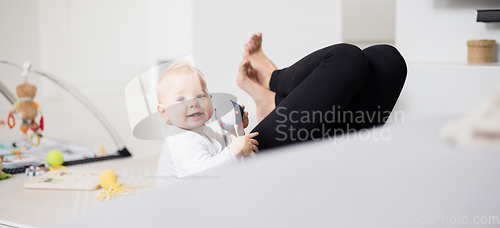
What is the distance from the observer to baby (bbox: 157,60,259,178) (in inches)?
33.3

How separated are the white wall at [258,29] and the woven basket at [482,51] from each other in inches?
37.9

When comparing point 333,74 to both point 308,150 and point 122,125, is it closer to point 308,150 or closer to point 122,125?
point 308,150

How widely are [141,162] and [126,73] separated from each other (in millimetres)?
3128

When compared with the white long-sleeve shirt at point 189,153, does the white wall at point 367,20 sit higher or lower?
higher

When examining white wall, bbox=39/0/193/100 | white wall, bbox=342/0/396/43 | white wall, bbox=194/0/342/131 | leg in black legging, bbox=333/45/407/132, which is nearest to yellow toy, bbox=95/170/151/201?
leg in black legging, bbox=333/45/407/132

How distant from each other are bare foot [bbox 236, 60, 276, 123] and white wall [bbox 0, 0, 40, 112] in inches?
101

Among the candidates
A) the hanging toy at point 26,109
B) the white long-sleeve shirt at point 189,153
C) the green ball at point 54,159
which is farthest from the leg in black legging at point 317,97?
the hanging toy at point 26,109

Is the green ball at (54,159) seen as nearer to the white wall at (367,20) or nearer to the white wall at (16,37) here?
the white wall at (16,37)

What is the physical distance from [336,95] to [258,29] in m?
2.11

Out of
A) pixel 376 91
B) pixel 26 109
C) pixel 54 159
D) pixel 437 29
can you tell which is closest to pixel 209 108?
pixel 376 91

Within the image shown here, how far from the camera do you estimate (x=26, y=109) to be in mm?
1797

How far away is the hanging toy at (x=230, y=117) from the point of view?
0.89 metres

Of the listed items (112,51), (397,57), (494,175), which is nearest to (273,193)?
(494,175)

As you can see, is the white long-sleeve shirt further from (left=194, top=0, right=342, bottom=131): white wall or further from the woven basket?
(left=194, top=0, right=342, bottom=131): white wall
